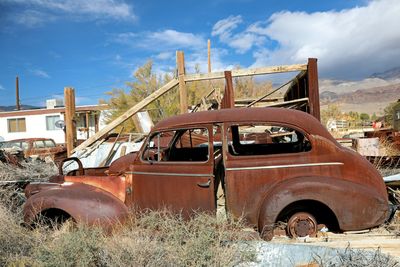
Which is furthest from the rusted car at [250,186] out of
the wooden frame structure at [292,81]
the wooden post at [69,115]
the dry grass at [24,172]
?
the wooden post at [69,115]

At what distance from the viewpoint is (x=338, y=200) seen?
3.99 metres

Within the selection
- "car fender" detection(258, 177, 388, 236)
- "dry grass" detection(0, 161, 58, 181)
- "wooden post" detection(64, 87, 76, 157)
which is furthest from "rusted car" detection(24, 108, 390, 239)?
"wooden post" detection(64, 87, 76, 157)

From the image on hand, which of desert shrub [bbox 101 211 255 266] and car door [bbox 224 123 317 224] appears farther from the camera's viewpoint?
car door [bbox 224 123 317 224]

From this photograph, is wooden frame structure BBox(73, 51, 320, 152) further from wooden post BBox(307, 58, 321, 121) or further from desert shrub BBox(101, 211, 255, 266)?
desert shrub BBox(101, 211, 255, 266)

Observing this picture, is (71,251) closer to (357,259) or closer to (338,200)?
(357,259)

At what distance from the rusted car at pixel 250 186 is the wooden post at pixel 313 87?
319cm

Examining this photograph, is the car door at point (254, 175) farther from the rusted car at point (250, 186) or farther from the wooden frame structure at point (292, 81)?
the wooden frame structure at point (292, 81)

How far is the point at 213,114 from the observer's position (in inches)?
178

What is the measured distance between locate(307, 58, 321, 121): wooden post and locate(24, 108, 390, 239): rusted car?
126 inches

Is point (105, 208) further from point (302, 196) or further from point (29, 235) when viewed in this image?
point (302, 196)

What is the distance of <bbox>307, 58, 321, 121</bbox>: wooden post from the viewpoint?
7.88 m

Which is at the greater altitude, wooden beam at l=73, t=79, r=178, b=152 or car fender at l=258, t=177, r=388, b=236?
wooden beam at l=73, t=79, r=178, b=152

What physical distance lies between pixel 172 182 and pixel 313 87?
472cm

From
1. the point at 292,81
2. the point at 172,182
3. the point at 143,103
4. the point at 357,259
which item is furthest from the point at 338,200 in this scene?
the point at 292,81
